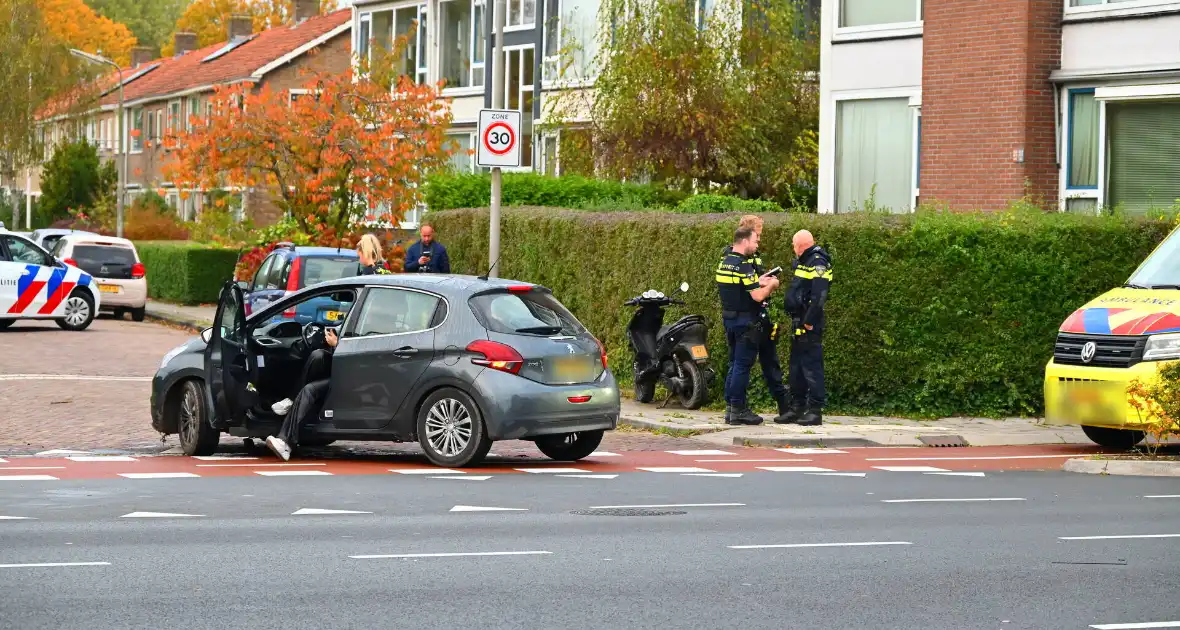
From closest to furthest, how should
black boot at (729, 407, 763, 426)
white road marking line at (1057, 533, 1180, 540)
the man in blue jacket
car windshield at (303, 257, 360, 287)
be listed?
white road marking line at (1057, 533, 1180, 540), black boot at (729, 407, 763, 426), the man in blue jacket, car windshield at (303, 257, 360, 287)

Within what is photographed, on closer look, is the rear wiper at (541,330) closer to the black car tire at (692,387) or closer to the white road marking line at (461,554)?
the white road marking line at (461,554)

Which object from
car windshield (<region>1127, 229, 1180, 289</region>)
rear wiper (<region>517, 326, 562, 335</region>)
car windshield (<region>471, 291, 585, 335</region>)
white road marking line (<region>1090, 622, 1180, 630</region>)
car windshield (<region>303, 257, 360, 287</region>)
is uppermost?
car windshield (<region>1127, 229, 1180, 289</region>)

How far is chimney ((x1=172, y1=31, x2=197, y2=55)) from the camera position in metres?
86.1

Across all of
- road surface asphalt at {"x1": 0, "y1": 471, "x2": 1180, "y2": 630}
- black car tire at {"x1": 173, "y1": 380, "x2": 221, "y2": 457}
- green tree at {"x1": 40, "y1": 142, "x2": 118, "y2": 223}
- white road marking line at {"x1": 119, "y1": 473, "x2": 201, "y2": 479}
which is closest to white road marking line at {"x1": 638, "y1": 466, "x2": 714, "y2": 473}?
road surface asphalt at {"x1": 0, "y1": 471, "x2": 1180, "y2": 630}

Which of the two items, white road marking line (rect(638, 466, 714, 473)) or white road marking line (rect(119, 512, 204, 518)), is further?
white road marking line (rect(638, 466, 714, 473))

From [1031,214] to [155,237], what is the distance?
45.8 meters

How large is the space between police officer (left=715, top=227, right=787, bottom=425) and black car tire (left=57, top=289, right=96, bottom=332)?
17.0m

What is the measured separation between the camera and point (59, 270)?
3084cm

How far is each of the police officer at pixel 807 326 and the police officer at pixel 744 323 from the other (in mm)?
203

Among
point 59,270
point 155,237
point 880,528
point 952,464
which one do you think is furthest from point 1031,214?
point 155,237

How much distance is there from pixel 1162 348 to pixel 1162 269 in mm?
1339

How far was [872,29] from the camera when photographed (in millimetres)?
26922

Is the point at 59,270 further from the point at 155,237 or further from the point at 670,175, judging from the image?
the point at 155,237

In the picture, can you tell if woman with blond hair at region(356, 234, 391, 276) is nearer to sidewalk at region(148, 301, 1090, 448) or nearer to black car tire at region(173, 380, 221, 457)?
sidewalk at region(148, 301, 1090, 448)
